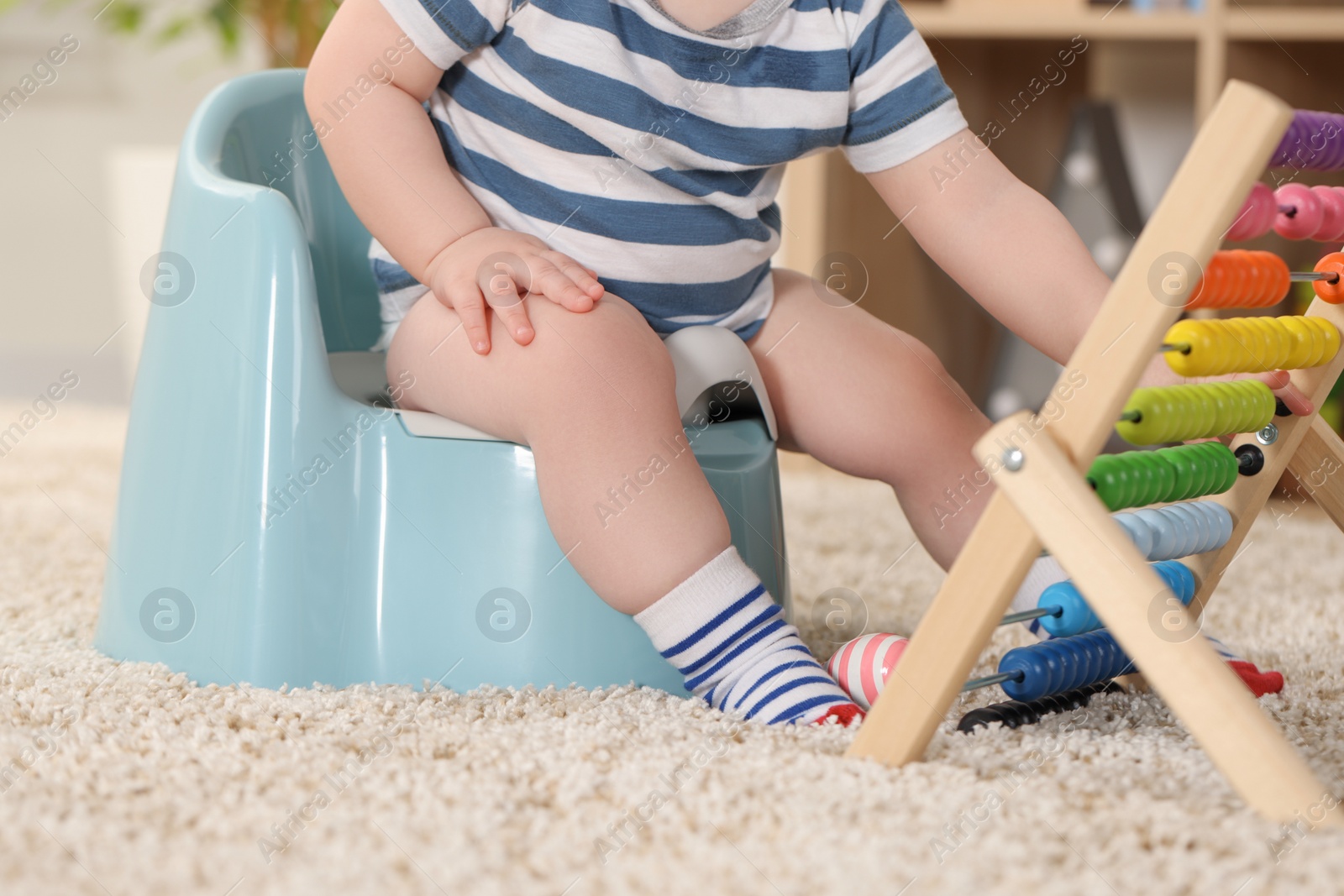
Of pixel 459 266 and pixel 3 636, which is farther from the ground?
A: pixel 459 266

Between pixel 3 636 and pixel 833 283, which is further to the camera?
pixel 833 283

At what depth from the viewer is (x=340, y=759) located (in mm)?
555

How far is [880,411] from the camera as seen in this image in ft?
2.52

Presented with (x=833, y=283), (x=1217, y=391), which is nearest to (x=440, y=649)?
(x=1217, y=391)

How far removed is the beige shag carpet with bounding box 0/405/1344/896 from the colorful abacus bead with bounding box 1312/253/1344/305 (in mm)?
220

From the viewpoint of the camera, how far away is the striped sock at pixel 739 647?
612mm

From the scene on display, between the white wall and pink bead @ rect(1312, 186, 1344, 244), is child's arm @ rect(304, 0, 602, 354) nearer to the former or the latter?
pink bead @ rect(1312, 186, 1344, 244)

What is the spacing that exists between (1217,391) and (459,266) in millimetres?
385

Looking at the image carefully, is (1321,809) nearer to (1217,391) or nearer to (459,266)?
(1217,391)

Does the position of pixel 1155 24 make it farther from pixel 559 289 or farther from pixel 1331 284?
pixel 559 289

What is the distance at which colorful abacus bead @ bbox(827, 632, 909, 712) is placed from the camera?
2.13ft

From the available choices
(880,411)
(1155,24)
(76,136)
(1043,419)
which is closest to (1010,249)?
(880,411)

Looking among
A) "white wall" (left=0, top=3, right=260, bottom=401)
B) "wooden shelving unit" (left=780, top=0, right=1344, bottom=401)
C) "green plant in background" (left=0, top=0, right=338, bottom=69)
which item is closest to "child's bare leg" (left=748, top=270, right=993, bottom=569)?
"wooden shelving unit" (left=780, top=0, right=1344, bottom=401)

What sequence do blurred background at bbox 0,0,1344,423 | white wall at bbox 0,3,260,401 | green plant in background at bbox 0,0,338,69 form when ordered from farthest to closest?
white wall at bbox 0,3,260,401
green plant in background at bbox 0,0,338,69
blurred background at bbox 0,0,1344,423
